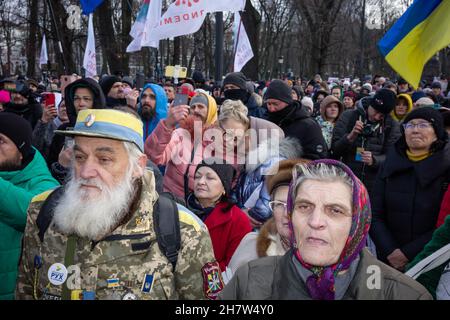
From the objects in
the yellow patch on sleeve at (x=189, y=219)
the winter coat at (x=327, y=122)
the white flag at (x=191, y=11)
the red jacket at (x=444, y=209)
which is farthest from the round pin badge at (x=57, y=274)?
the winter coat at (x=327, y=122)

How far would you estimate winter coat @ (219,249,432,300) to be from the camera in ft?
6.15

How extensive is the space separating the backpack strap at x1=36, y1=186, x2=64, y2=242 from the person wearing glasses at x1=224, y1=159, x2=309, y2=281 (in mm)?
1096

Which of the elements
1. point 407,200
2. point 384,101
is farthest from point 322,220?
point 384,101

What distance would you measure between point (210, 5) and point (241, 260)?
4662 millimetres

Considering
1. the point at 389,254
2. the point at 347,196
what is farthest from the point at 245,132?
the point at 347,196

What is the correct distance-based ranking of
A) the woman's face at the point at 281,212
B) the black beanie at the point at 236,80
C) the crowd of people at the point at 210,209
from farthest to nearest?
the black beanie at the point at 236,80
the woman's face at the point at 281,212
the crowd of people at the point at 210,209

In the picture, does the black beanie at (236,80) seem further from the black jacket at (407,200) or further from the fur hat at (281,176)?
the fur hat at (281,176)

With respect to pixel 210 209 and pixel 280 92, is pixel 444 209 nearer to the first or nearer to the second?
pixel 210 209

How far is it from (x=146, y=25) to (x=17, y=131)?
526cm

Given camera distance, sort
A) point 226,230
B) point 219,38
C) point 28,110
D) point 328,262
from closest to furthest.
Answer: point 328,262 → point 226,230 → point 28,110 → point 219,38

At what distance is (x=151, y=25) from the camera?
313 inches

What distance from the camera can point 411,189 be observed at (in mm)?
4020

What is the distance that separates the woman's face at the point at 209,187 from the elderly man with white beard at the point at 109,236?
120 cm

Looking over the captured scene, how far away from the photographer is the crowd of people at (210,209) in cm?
199
